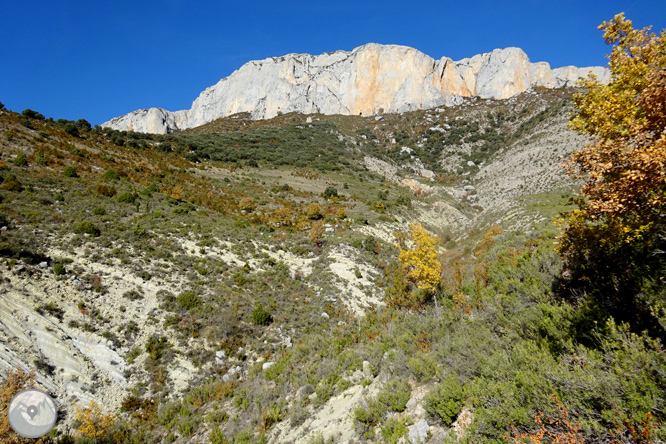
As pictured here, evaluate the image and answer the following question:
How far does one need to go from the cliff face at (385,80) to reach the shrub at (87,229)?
96399 millimetres

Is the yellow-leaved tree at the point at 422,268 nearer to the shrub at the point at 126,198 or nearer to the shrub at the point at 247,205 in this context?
the shrub at the point at 247,205

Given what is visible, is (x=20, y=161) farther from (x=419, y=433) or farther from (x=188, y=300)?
(x=419, y=433)

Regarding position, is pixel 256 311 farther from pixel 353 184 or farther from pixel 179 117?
pixel 179 117

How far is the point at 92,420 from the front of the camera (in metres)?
8.13

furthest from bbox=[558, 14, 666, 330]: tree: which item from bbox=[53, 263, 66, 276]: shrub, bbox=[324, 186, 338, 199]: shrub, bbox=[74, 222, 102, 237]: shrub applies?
bbox=[324, 186, 338, 199]: shrub

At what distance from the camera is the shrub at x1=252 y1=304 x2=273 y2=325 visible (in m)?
13.0

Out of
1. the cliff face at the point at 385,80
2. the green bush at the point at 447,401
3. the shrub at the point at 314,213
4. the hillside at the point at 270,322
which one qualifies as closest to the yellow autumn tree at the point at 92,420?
the hillside at the point at 270,322

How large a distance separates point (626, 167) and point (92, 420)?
1411 centimetres

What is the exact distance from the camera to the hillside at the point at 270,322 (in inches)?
173

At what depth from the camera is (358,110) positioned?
102 metres

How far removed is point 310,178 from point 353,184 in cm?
705

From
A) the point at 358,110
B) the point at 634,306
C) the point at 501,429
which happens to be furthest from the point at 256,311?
the point at 358,110

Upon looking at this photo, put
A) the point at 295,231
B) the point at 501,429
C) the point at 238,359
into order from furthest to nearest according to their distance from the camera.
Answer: the point at 295,231, the point at 238,359, the point at 501,429

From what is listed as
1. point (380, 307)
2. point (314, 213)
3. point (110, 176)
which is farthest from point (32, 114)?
point (380, 307)
